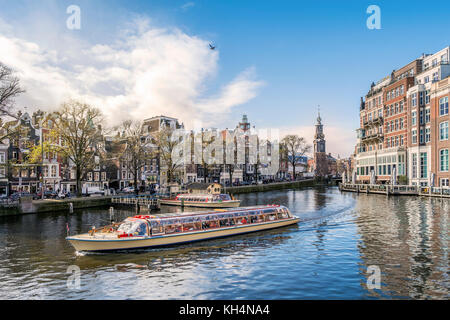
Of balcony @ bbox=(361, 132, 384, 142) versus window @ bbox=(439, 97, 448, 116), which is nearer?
window @ bbox=(439, 97, 448, 116)

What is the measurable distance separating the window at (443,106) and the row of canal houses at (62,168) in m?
63.7

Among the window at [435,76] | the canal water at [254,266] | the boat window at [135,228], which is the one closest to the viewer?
the canal water at [254,266]

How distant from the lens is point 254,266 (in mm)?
20297

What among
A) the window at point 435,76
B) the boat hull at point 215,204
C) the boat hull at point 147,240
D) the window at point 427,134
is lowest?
the boat hull at point 215,204

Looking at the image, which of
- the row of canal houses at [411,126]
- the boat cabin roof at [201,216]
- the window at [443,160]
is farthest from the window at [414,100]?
the boat cabin roof at [201,216]

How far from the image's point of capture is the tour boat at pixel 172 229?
2383cm

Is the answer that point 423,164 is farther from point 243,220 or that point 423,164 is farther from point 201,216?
point 201,216

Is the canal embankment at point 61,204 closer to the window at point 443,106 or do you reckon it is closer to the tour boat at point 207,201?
the tour boat at point 207,201

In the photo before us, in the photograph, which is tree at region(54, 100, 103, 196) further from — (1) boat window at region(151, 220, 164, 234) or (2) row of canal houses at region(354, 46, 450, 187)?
(2) row of canal houses at region(354, 46, 450, 187)

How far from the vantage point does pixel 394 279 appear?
17359 mm

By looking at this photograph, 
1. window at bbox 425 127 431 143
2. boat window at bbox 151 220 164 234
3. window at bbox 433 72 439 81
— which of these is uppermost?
window at bbox 433 72 439 81

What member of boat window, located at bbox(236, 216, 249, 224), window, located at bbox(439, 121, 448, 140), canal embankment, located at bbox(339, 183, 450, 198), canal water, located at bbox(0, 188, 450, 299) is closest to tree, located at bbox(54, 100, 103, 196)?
canal water, located at bbox(0, 188, 450, 299)

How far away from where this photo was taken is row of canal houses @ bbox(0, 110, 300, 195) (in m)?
Answer: 59.4
